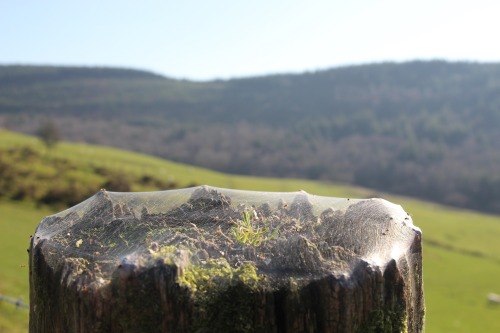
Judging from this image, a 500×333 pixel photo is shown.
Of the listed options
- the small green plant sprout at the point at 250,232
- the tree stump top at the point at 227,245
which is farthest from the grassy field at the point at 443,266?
the small green plant sprout at the point at 250,232

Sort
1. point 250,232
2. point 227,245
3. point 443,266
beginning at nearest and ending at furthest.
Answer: point 227,245 → point 250,232 → point 443,266

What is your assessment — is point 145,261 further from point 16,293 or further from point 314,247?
point 16,293

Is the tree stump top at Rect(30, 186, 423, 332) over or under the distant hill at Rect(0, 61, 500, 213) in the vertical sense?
over

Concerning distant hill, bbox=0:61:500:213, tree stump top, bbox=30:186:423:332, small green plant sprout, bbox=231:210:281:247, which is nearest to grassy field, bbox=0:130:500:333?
tree stump top, bbox=30:186:423:332

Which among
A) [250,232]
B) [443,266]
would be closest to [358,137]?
[443,266]

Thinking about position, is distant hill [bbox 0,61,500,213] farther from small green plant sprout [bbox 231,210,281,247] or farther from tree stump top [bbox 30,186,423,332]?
small green plant sprout [bbox 231,210,281,247]

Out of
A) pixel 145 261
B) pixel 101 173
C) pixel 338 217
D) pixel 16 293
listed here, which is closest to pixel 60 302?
pixel 145 261

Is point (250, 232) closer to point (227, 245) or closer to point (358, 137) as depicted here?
point (227, 245)

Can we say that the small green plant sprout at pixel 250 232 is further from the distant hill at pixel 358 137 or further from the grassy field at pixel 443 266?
the distant hill at pixel 358 137
